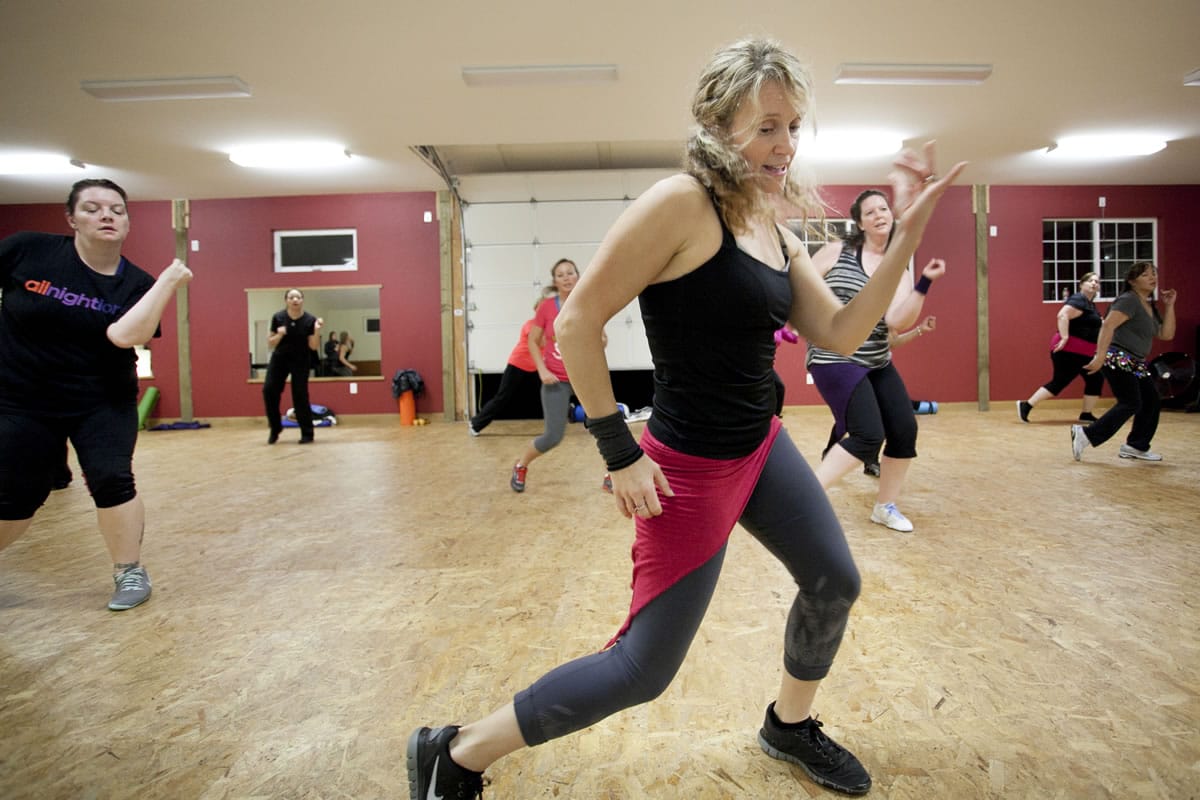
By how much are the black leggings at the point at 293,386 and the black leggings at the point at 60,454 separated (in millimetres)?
5409

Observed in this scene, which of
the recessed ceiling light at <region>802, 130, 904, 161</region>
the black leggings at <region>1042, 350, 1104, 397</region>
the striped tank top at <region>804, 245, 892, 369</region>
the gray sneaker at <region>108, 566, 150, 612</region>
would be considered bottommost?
the gray sneaker at <region>108, 566, 150, 612</region>

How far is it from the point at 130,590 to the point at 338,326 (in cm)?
870

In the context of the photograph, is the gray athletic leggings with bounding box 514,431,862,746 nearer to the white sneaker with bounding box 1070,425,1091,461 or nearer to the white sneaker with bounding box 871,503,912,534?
the white sneaker with bounding box 871,503,912,534

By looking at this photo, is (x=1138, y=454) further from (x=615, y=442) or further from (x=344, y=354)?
(x=344, y=354)

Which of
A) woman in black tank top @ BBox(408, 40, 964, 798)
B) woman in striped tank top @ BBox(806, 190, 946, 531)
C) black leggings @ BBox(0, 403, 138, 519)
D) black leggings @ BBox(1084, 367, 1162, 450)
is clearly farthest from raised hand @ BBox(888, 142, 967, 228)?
black leggings @ BBox(1084, 367, 1162, 450)

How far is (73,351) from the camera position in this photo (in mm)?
2438

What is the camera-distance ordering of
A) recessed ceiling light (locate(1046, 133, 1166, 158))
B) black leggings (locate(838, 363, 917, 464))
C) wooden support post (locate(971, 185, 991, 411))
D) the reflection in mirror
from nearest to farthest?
black leggings (locate(838, 363, 917, 464)), recessed ceiling light (locate(1046, 133, 1166, 158)), wooden support post (locate(971, 185, 991, 411)), the reflection in mirror

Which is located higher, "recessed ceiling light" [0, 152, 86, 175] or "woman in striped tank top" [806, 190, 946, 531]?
"recessed ceiling light" [0, 152, 86, 175]

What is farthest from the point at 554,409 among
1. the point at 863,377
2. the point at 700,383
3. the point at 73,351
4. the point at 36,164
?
the point at 36,164

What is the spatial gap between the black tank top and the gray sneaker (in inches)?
98.0

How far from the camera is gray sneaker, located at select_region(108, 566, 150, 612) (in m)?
2.56


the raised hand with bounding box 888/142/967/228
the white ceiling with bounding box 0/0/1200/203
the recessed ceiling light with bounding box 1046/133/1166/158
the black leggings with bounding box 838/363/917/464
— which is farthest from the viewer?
the recessed ceiling light with bounding box 1046/133/1166/158

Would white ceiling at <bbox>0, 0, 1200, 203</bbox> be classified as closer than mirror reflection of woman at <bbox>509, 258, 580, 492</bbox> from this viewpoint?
No

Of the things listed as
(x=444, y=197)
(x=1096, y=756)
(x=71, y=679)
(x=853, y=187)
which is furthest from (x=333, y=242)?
(x=1096, y=756)
